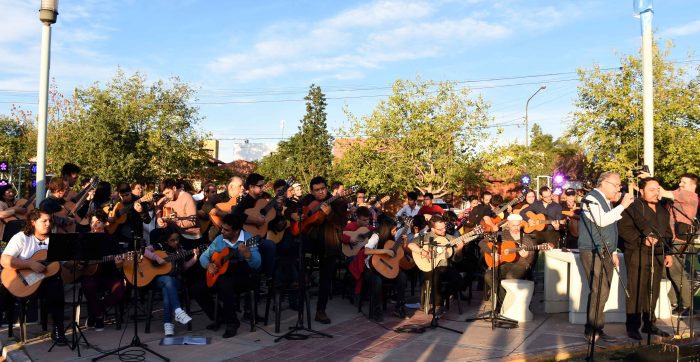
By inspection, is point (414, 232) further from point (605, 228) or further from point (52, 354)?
point (52, 354)

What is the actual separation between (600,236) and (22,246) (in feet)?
21.7

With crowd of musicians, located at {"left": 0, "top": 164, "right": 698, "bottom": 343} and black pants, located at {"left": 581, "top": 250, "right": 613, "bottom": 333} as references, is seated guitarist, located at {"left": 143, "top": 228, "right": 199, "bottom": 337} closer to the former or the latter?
crowd of musicians, located at {"left": 0, "top": 164, "right": 698, "bottom": 343}

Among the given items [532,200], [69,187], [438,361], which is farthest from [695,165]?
[69,187]

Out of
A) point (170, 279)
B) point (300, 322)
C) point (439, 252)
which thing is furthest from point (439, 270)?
point (170, 279)

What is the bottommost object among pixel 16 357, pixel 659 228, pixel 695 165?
pixel 16 357

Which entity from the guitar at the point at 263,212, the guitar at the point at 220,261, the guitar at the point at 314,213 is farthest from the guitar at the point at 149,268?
the guitar at the point at 314,213

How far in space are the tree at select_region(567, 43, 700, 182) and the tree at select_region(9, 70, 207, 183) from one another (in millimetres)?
20788

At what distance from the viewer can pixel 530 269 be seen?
9.15 metres

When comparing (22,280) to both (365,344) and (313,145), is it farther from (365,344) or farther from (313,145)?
(313,145)

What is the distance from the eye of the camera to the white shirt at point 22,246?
21.5 ft

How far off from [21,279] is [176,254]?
71.0 inches

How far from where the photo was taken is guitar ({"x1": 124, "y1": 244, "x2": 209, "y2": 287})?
7.40 metres

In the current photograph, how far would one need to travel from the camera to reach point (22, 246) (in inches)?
262

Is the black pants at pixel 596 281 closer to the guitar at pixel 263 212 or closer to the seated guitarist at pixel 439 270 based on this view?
the seated guitarist at pixel 439 270
